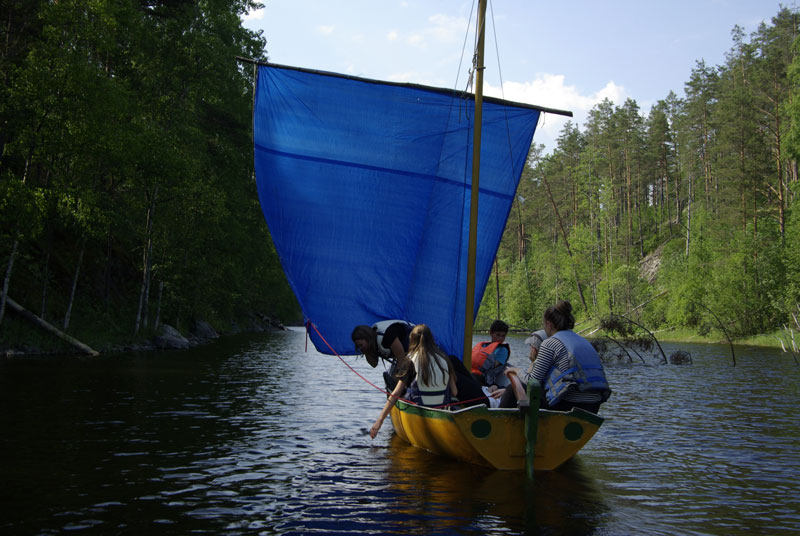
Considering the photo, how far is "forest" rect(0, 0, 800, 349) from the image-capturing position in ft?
75.6

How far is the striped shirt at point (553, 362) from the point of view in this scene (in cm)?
855

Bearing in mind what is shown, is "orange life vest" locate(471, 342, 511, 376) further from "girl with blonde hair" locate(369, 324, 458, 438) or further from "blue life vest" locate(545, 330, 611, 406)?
"blue life vest" locate(545, 330, 611, 406)

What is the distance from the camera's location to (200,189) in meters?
30.8

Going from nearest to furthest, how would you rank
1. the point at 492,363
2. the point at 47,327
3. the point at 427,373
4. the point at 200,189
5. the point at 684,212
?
the point at 427,373
the point at 492,363
the point at 47,327
the point at 200,189
the point at 684,212

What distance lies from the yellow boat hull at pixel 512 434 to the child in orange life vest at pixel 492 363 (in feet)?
8.31

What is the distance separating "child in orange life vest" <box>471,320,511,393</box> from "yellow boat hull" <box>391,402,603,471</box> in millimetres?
2533

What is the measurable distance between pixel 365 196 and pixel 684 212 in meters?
66.8

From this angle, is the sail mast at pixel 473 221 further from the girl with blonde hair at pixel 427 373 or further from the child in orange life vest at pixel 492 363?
the girl with blonde hair at pixel 427 373

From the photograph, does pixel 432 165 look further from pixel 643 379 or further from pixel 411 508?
pixel 643 379

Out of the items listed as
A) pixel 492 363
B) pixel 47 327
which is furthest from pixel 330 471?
pixel 47 327

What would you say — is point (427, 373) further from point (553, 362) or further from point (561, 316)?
point (561, 316)

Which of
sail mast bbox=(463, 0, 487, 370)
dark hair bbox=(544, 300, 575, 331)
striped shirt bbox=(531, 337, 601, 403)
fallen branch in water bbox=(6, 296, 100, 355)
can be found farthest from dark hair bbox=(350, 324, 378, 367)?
fallen branch in water bbox=(6, 296, 100, 355)

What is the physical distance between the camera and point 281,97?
13.9 metres

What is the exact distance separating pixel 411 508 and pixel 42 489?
13.3 ft
